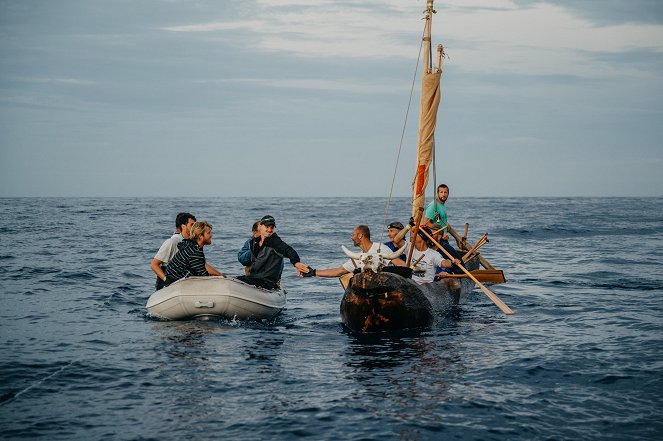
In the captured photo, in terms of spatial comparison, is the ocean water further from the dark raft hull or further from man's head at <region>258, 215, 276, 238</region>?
man's head at <region>258, 215, 276, 238</region>

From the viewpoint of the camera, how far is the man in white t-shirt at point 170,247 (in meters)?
12.9

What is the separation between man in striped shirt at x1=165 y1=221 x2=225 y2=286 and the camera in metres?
12.1

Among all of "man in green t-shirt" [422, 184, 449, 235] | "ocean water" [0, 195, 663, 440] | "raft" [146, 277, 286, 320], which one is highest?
"man in green t-shirt" [422, 184, 449, 235]

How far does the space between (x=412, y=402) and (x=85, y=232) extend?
3782 cm

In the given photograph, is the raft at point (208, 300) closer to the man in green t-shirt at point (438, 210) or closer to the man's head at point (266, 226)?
the man's head at point (266, 226)

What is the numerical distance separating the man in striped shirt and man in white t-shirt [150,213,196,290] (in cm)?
35

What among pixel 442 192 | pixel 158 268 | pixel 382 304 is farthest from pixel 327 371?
pixel 442 192

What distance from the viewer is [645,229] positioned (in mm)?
46750

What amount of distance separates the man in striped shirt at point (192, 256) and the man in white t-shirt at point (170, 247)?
0.35 metres

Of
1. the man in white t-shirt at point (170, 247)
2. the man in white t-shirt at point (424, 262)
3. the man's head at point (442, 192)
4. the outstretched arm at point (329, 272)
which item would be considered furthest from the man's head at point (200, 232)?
the man's head at point (442, 192)

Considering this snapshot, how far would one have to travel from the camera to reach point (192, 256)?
41.0 feet

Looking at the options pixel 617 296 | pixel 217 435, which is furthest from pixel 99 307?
pixel 617 296

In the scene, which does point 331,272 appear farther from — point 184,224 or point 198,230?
point 184,224

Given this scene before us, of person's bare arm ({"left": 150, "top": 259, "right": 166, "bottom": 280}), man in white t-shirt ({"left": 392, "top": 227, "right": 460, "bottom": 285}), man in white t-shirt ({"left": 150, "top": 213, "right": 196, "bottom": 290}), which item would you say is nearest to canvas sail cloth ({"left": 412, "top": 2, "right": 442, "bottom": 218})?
man in white t-shirt ({"left": 392, "top": 227, "right": 460, "bottom": 285})
